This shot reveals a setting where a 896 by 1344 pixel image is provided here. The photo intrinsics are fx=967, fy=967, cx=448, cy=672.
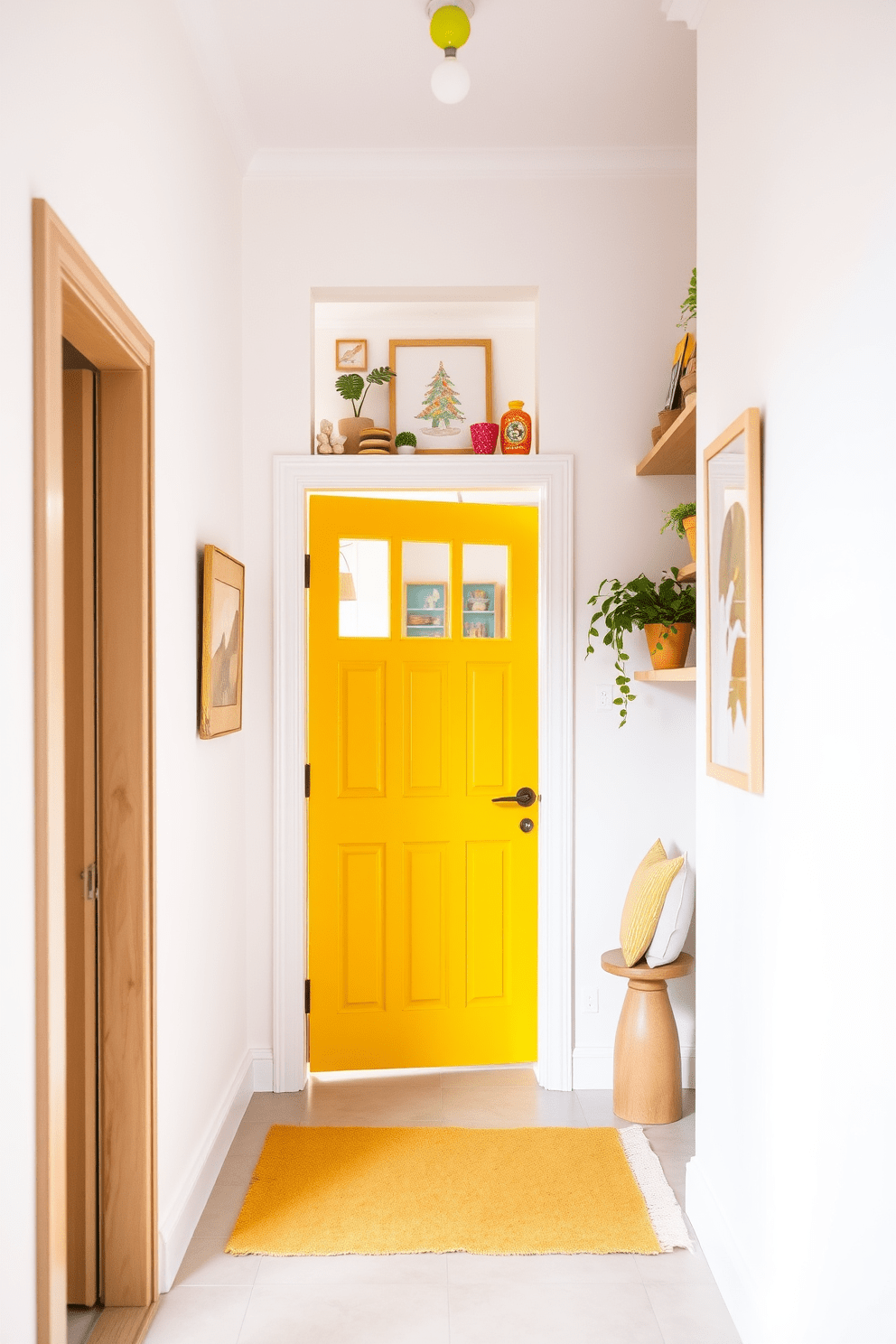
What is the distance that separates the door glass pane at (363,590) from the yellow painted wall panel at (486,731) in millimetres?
367

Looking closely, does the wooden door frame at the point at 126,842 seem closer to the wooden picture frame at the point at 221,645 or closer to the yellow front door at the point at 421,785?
the wooden picture frame at the point at 221,645

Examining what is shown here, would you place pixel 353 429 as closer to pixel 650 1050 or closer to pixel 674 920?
pixel 674 920

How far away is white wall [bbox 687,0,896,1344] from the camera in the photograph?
1306mm

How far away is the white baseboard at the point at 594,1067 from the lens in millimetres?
3223

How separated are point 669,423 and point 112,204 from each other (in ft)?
5.78

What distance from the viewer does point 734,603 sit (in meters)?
2.01

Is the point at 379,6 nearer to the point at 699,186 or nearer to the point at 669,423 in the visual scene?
the point at 699,186

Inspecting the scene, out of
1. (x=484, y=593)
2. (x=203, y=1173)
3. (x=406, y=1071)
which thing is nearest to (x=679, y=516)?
(x=484, y=593)

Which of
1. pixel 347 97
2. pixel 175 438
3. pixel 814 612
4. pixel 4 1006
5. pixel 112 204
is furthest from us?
pixel 347 97

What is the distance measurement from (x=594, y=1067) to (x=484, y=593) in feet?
5.44

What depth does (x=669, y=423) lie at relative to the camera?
2992mm

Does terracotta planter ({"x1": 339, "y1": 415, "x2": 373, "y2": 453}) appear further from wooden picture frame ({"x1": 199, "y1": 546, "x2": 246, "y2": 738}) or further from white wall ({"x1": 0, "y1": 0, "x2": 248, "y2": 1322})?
wooden picture frame ({"x1": 199, "y1": 546, "x2": 246, "y2": 738})

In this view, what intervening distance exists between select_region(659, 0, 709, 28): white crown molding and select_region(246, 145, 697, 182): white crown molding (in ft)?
2.60

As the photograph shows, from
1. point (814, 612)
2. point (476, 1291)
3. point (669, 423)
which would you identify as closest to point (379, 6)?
point (669, 423)
